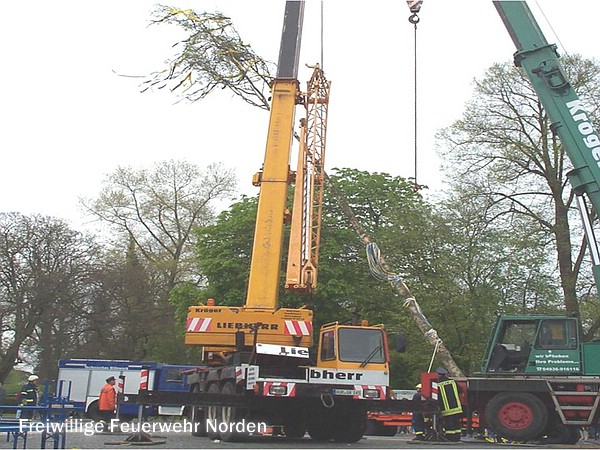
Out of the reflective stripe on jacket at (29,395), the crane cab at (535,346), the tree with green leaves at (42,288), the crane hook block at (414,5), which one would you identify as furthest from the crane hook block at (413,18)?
the tree with green leaves at (42,288)

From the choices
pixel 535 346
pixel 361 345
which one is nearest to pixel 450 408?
pixel 535 346

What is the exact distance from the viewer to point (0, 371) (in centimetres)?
4416

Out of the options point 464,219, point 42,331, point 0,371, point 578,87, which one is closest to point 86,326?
point 42,331

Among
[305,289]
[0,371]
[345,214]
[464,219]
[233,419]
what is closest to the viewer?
[233,419]

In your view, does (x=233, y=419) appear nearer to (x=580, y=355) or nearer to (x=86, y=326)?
(x=580, y=355)

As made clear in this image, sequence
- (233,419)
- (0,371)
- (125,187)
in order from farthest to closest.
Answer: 1. (125,187)
2. (0,371)
3. (233,419)

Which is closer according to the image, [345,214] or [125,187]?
[345,214]

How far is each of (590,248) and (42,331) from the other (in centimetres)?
3771

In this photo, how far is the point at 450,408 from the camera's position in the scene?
16.6 meters

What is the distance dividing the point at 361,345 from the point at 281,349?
1640 millimetres

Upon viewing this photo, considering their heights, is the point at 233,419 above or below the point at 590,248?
below

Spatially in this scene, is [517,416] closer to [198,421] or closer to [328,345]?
[328,345]

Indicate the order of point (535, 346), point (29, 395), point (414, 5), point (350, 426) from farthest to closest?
point (29, 395), point (414, 5), point (535, 346), point (350, 426)

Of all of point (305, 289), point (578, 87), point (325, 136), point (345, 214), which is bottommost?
point (305, 289)
